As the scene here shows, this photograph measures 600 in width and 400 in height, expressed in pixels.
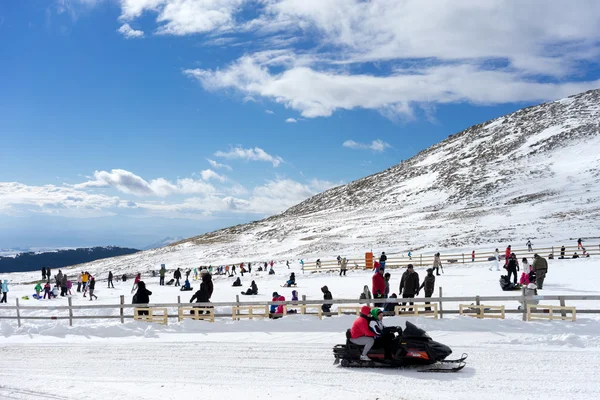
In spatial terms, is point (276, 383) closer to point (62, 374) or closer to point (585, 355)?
point (62, 374)

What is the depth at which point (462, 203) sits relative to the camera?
86.4 metres

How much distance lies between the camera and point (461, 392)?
9.97 m

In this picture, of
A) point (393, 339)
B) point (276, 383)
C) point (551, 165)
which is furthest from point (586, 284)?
point (551, 165)

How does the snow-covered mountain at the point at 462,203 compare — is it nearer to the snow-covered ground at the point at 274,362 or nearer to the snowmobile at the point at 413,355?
the snow-covered ground at the point at 274,362

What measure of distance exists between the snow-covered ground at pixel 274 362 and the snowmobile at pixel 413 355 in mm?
256

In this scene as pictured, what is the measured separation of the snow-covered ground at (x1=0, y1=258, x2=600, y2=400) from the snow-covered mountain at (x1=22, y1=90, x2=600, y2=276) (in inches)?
1618

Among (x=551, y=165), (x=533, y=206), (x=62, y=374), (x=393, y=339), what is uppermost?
(x=551, y=165)

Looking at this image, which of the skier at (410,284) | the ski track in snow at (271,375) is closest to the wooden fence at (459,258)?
the skier at (410,284)

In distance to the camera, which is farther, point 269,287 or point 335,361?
point 269,287

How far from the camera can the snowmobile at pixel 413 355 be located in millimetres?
11383

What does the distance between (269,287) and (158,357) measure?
70.7 feet

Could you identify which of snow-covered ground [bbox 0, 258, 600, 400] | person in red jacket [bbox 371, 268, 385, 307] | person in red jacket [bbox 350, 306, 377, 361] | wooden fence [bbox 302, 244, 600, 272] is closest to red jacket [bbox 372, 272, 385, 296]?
person in red jacket [bbox 371, 268, 385, 307]

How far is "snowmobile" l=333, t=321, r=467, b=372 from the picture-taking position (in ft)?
37.3

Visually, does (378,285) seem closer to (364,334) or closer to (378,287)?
(378,287)
